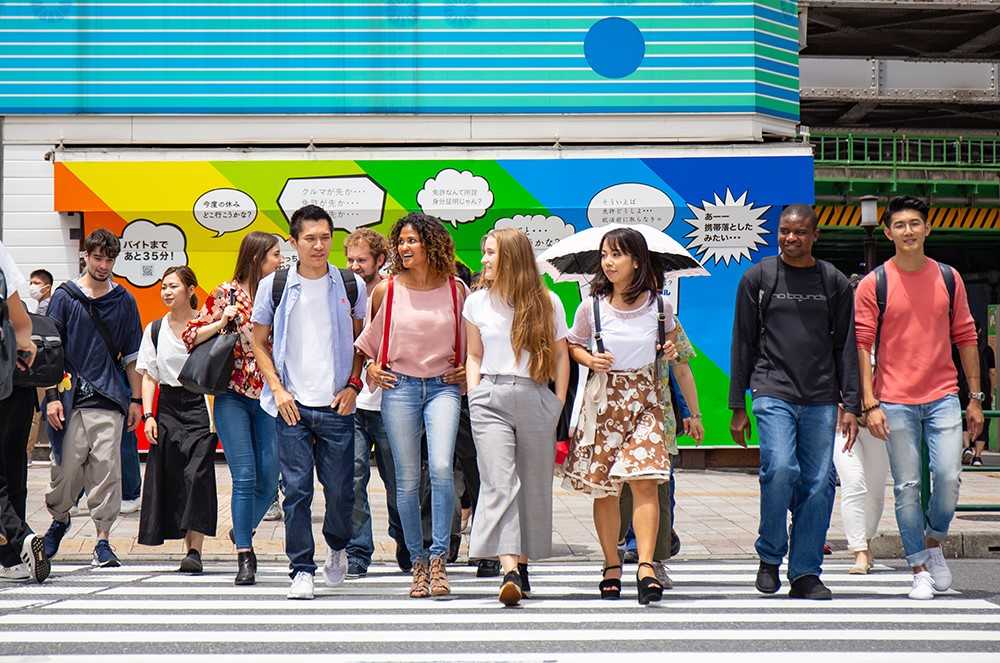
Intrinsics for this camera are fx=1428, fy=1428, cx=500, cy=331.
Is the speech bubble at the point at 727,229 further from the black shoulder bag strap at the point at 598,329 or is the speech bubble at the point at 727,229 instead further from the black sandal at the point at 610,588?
the black sandal at the point at 610,588

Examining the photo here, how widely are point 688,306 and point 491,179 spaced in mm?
2726

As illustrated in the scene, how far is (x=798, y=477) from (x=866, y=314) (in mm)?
998

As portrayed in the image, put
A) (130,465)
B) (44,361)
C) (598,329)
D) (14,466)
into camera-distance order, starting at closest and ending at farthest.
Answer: (598,329)
(44,361)
(14,466)
(130,465)

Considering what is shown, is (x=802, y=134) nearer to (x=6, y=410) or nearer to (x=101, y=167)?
(x=101, y=167)

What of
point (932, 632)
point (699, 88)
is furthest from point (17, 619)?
point (699, 88)

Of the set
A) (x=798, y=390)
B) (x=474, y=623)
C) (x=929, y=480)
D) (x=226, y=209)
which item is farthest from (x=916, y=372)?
(x=226, y=209)

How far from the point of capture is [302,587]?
7512 millimetres

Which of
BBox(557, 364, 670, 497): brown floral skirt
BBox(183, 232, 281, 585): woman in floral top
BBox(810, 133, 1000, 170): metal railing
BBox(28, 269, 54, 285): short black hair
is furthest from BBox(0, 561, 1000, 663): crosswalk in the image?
BBox(810, 133, 1000, 170): metal railing

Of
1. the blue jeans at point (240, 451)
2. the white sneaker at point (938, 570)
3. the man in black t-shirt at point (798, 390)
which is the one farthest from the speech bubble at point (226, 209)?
the white sneaker at point (938, 570)

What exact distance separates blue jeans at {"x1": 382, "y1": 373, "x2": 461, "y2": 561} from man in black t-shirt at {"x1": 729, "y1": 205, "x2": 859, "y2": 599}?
1531mm

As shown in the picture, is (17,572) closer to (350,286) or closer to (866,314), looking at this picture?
(350,286)

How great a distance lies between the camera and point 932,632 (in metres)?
6.48

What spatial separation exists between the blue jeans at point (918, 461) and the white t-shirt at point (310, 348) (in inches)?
119

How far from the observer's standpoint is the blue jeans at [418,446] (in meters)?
7.57
